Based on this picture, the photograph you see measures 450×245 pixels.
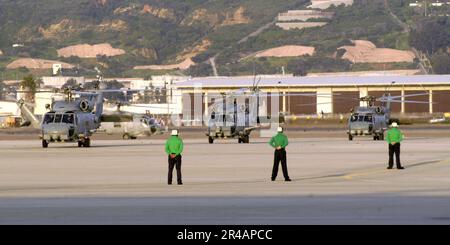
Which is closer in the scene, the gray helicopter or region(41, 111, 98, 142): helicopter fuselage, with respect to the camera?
region(41, 111, 98, 142): helicopter fuselage

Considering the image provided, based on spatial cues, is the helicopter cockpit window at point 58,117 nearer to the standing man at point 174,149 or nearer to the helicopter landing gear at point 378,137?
the helicopter landing gear at point 378,137

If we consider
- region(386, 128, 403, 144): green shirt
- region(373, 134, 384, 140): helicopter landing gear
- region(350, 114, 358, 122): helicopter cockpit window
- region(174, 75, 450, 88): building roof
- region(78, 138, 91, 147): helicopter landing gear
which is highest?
region(174, 75, 450, 88): building roof

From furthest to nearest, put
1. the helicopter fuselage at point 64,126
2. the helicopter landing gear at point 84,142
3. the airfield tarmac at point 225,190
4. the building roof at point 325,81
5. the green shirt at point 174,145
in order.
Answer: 1. the building roof at point 325,81
2. the helicopter landing gear at point 84,142
3. the helicopter fuselage at point 64,126
4. the green shirt at point 174,145
5. the airfield tarmac at point 225,190

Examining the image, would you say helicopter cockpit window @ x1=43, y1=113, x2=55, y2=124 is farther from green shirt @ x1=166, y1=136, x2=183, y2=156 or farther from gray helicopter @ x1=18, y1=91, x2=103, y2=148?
green shirt @ x1=166, y1=136, x2=183, y2=156

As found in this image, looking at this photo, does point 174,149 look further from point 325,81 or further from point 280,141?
point 325,81

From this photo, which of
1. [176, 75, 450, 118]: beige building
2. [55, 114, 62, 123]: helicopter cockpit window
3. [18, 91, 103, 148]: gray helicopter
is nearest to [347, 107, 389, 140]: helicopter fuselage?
[18, 91, 103, 148]: gray helicopter

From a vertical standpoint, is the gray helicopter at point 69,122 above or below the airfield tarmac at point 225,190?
above

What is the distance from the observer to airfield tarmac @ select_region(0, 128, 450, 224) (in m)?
30.9

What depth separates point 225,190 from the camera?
39.7 m

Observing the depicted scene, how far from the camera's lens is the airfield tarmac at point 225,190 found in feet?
101

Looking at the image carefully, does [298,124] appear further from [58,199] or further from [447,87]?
[58,199]

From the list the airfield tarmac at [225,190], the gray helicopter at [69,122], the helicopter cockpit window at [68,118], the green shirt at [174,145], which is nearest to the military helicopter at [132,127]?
the gray helicopter at [69,122]

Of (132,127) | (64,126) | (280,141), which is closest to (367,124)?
(132,127)
